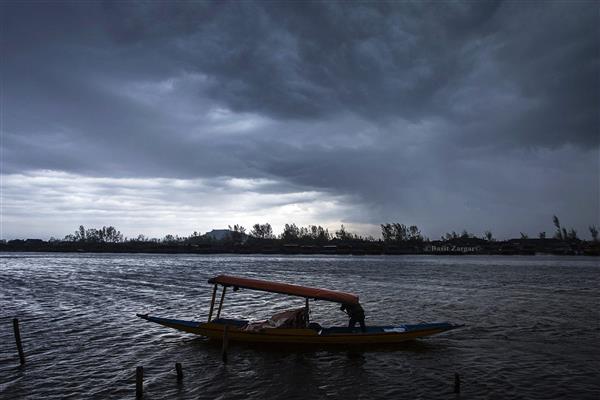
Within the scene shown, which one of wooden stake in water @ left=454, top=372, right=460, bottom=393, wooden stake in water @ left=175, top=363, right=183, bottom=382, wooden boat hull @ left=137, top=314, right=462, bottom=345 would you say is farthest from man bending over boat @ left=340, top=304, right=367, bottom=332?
wooden stake in water @ left=175, top=363, right=183, bottom=382

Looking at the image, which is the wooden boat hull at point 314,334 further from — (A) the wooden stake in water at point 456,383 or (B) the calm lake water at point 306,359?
(A) the wooden stake in water at point 456,383

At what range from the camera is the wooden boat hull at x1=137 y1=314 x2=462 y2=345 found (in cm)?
2531

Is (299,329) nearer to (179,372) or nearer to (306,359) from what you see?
(306,359)

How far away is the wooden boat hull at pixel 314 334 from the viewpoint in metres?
25.3

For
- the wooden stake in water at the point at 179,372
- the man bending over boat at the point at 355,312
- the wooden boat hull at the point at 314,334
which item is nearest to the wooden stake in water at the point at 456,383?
the wooden boat hull at the point at 314,334

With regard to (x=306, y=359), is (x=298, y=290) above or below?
above

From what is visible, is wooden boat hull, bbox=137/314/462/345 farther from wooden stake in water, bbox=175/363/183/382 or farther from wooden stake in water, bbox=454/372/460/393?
wooden stake in water, bbox=454/372/460/393

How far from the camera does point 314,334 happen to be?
25188mm

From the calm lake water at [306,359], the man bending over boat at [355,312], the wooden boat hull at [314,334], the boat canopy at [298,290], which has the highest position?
the boat canopy at [298,290]

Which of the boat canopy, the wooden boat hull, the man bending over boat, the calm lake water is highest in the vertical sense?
the boat canopy

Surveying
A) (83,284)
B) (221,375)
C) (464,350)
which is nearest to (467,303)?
(464,350)

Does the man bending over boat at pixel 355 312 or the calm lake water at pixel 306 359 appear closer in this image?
the calm lake water at pixel 306 359

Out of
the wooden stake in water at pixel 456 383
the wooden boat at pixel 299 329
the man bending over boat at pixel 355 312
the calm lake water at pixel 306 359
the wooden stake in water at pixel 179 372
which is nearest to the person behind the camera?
the wooden stake in water at pixel 456 383

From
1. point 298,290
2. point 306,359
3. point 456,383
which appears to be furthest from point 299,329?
point 456,383
